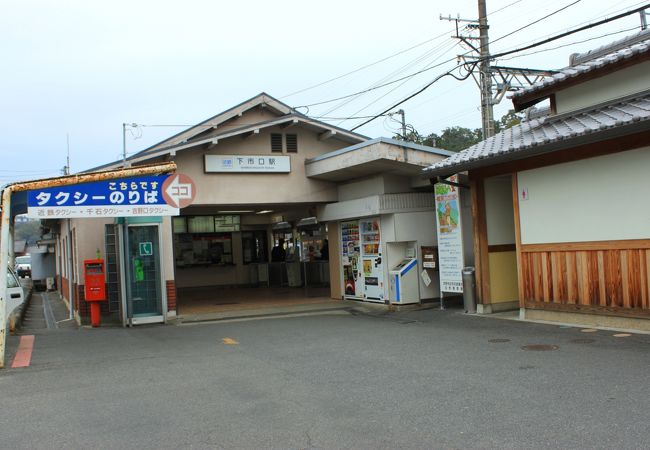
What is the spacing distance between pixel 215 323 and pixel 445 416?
9.82 metres

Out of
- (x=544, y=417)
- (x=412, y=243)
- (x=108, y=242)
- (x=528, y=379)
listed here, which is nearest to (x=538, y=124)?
(x=412, y=243)

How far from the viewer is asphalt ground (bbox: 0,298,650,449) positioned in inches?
212

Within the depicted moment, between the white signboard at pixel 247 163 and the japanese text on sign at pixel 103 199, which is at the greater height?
the white signboard at pixel 247 163

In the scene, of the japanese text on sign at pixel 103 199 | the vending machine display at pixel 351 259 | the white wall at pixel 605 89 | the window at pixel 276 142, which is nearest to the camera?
the japanese text on sign at pixel 103 199

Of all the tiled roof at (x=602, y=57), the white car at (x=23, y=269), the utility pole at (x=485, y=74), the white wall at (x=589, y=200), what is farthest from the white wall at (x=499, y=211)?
the white car at (x=23, y=269)

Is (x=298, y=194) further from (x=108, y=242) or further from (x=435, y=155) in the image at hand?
(x=108, y=242)

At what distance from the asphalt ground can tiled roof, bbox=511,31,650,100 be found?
4.54 meters

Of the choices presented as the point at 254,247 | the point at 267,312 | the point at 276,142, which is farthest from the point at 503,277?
the point at 254,247

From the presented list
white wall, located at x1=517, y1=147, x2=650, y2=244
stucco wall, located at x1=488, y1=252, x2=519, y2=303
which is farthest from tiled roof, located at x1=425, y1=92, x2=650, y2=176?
stucco wall, located at x1=488, y1=252, x2=519, y2=303

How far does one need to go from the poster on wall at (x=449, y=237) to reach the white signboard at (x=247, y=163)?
15.4 ft

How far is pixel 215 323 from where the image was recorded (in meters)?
14.9

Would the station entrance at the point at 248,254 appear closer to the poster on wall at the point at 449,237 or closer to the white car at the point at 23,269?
the poster on wall at the point at 449,237

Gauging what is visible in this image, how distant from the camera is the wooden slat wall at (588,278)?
9641 mm

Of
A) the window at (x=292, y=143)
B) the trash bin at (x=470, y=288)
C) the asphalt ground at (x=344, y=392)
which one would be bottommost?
the asphalt ground at (x=344, y=392)
